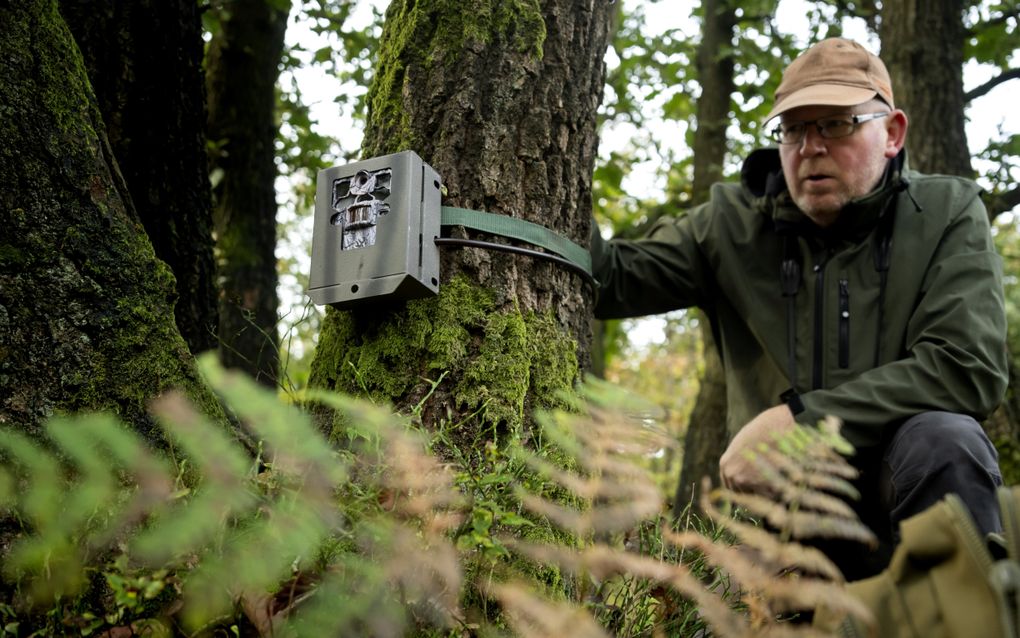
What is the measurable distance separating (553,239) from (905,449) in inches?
50.1

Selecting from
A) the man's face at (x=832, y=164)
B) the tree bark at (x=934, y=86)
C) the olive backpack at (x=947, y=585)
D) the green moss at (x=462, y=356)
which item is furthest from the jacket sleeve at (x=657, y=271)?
the tree bark at (x=934, y=86)

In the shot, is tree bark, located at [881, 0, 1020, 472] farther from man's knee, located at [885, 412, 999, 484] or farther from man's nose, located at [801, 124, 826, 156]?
man's knee, located at [885, 412, 999, 484]

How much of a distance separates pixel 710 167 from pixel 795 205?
4.35 metres

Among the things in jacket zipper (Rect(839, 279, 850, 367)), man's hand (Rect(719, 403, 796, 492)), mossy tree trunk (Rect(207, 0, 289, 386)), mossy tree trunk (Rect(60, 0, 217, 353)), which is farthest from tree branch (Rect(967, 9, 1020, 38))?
mossy tree trunk (Rect(60, 0, 217, 353))

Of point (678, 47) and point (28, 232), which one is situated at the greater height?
point (678, 47)

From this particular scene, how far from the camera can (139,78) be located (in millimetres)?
3350

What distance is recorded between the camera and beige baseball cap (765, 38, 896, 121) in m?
3.31

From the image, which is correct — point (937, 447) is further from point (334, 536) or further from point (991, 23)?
point (991, 23)

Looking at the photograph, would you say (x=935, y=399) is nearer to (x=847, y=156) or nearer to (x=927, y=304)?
(x=927, y=304)

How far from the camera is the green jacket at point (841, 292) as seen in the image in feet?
9.34

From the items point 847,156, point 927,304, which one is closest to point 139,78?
point 847,156

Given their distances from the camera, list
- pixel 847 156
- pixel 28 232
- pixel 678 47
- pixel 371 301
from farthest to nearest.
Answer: pixel 678 47 < pixel 847 156 < pixel 371 301 < pixel 28 232

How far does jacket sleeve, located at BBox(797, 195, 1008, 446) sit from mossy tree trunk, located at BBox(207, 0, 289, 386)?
426cm

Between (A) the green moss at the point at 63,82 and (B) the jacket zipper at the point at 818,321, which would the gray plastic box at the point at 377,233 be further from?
(B) the jacket zipper at the point at 818,321
